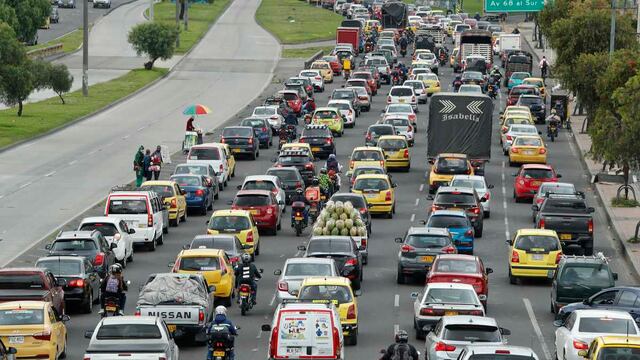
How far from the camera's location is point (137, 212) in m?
47.4

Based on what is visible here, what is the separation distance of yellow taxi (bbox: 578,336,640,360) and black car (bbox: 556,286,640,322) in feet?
22.9

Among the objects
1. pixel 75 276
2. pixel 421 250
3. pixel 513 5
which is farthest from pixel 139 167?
pixel 513 5

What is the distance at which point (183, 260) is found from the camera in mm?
38531

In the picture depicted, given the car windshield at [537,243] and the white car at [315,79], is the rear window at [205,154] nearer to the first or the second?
the car windshield at [537,243]

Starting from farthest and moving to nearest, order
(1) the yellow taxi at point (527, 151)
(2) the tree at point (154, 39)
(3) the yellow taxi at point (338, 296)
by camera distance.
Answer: (2) the tree at point (154, 39)
(1) the yellow taxi at point (527, 151)
(3) the yellow taxi at point (338, 296)

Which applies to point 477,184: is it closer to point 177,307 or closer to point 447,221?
point 447,221

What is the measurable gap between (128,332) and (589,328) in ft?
26.8

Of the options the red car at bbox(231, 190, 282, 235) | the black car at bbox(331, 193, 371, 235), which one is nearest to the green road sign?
the black car at bbox(331, 193, 371, 235)

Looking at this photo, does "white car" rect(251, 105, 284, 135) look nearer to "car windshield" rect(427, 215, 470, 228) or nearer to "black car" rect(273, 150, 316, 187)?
"black car" rect(273, 150, 316, 187)

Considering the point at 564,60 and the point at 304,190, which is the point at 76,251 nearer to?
the point at 304,190

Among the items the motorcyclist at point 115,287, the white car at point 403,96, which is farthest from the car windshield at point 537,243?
the white car at point 403,96

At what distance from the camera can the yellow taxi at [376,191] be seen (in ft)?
179

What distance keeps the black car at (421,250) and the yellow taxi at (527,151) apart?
2474 centimetres

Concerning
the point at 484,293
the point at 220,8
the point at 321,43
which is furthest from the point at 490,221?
the point at 220,8
